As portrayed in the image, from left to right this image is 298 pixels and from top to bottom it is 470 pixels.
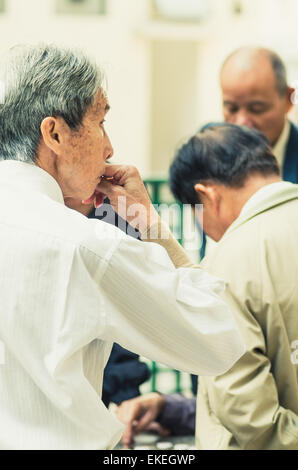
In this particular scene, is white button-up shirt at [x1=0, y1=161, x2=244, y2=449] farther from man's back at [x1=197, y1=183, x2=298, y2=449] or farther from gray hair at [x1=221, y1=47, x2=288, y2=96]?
gray hair at [x1=221, y1=47, x2=288, y2=96]

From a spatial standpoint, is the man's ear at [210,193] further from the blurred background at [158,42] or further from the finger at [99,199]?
the blurred background at [158,42]

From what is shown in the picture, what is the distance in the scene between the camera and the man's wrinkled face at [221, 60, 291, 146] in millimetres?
3082

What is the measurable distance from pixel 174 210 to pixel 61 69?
2.13 metres

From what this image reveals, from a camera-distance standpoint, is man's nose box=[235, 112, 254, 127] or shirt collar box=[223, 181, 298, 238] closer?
shirt collar box=[223, 181, 298, 238]

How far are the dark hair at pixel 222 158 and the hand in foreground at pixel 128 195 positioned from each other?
0.55m

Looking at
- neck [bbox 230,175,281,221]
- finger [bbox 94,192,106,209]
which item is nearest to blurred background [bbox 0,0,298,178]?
neck [bbox 230,175,281,221]

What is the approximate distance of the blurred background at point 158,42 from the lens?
1002cm

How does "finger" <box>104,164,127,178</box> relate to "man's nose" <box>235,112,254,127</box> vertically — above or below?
above

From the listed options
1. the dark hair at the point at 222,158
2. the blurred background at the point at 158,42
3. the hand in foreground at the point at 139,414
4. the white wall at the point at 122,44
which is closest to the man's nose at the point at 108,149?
the dark hair at the point at 222,158

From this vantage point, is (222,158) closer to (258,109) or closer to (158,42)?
(258,109)

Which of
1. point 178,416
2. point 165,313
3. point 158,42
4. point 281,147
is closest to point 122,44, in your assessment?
point 158,42

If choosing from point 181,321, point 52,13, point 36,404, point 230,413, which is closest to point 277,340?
point 230,413

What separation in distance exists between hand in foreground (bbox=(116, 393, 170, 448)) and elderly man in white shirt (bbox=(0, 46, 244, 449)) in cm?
122

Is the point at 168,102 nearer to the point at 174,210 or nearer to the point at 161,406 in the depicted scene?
the point at 174,210
